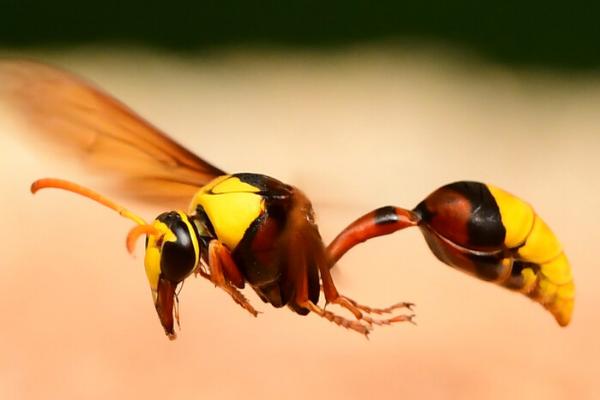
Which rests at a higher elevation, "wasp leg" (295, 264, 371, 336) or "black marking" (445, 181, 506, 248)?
"black marking" (445, 181, 506, 248)

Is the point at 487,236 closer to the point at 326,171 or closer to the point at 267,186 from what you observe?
the point at 267,186

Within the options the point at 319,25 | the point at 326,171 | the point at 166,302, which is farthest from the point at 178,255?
the point at 319,25

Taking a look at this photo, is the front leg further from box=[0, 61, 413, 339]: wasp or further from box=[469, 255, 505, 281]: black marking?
box=[469, 255, 505, 281]: black marking

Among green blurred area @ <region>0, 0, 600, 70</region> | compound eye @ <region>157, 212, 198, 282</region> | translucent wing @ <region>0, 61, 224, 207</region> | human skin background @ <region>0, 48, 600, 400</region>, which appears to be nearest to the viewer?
compound eye @ <region>157, 212, 198, 282</region>

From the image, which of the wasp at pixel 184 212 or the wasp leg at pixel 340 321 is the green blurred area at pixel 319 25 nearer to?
the wasp at pixel 184 212

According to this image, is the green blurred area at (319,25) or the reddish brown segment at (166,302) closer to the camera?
the reddish brown segment at (166,302)

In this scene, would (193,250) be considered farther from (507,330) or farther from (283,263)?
(507,330)

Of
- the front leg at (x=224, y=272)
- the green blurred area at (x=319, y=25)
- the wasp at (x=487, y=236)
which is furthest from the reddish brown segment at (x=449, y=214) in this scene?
the green blurred area at (x=319, y=25)

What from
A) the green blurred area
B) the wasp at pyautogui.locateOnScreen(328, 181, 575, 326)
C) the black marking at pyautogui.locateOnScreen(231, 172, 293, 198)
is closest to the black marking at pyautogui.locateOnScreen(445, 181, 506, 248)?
the wasp at pyautogui.locateOnScreen(328, 181, 575, 326)
